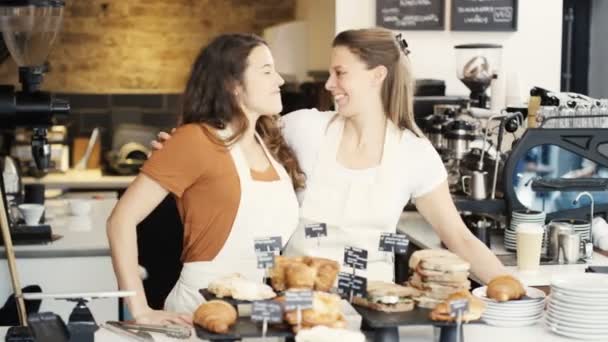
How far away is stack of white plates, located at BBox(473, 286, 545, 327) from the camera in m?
2.97

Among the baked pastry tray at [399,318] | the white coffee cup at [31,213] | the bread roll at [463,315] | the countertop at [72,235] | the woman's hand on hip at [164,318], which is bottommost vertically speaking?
the countertop at [72,235]

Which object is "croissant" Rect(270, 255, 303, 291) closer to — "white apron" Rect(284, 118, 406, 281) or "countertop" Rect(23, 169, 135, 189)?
"white apron" Rect(284, 118, 406, 281)

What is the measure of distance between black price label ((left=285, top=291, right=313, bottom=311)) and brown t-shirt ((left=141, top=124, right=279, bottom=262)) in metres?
0.93

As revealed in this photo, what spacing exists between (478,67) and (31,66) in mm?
2695

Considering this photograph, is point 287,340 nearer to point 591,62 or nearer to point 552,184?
point 552,184

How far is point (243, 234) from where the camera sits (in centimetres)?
335

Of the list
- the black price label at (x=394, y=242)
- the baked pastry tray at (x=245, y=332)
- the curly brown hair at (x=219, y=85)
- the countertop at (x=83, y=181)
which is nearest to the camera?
the baked pastry tray at (x=245, y=332)

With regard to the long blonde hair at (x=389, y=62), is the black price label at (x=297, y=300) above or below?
below

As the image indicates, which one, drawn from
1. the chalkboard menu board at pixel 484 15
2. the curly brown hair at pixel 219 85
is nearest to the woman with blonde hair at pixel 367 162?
the curly brown hair at pixel 219 85

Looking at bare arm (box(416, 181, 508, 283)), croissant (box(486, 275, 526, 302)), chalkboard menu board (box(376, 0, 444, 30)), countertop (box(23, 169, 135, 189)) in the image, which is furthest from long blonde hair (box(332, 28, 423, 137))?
countertop (box(23, 169, 135, 189))

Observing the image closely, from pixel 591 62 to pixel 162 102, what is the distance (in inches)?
124

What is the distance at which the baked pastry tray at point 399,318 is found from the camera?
103 inches

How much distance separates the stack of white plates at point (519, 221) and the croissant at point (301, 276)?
5.98 ft

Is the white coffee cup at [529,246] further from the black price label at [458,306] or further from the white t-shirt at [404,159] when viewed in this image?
the black price label at [458,306]
